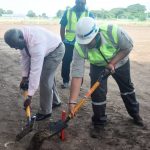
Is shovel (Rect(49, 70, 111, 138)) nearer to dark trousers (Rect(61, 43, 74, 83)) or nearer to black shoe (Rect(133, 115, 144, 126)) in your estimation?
black shoe (Rect(133, 115, 144, 126))

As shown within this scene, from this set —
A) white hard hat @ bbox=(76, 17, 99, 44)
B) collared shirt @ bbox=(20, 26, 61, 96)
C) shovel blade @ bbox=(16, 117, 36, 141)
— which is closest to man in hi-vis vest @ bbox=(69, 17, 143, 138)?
white hard hat @ bbox=(76, 17, 99, 44)

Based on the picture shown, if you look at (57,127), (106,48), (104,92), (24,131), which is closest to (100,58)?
(106,48)

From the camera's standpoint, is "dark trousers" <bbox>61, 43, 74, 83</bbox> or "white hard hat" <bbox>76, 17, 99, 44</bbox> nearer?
"white hard hat" <bbox>76, 17, 99, 44</bbox>

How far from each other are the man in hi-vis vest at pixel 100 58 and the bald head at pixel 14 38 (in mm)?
763

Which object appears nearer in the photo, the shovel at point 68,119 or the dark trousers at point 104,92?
the shovel at point 68,119

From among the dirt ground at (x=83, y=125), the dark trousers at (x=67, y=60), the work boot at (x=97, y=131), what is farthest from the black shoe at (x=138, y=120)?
the dark trousers at (x=67, y=60)

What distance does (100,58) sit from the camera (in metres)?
5.27

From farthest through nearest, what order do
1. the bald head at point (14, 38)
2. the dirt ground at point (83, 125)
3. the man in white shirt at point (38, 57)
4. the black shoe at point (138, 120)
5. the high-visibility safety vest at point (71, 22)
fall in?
the high-visibility safety vest at point (71, 22) → the black shoe at point (138, 120) → the dirt ground at point (83, 125) → the man in white shirt at point (38, 57) → the bald head at point (14, 38)

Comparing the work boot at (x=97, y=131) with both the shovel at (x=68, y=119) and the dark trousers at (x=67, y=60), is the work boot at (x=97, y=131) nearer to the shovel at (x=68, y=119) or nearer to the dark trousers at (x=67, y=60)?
the shovel at (x=68, y=119)

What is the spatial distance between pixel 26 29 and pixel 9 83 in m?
3.47

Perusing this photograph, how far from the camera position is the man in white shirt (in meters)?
5.09

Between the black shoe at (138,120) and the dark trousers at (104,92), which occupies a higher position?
the dark trousers at (104,92)

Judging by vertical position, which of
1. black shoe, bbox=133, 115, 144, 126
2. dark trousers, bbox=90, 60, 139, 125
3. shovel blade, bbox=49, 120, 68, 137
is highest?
dark trousers, bbox=90, 60, 139, 125

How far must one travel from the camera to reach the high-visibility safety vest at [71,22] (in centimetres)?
784
